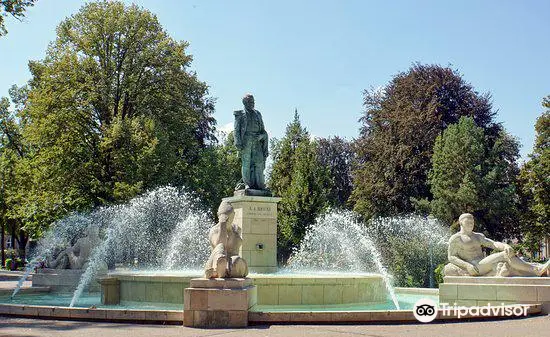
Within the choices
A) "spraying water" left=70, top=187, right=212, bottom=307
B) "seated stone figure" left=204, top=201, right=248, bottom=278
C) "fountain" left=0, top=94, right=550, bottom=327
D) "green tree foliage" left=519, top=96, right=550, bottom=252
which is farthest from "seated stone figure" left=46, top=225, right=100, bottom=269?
"green tree foliage" left=519, top=96, right=550, bottom=252

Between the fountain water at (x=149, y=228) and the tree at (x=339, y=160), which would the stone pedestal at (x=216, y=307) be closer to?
the fountain water at (x=149, y=228)

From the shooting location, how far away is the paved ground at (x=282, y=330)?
9578mm

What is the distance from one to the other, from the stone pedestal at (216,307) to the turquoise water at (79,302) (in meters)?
3.34

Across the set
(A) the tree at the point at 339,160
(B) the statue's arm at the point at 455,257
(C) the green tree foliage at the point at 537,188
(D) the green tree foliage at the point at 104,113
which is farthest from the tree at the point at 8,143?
(B) the statue's arm at the point at 455,257

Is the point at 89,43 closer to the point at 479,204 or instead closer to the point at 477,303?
the point at 479,204

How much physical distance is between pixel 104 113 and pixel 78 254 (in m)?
14.9

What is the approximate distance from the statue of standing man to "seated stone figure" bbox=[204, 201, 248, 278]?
250 inches

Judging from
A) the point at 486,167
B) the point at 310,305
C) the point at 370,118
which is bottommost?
the point at 310,305

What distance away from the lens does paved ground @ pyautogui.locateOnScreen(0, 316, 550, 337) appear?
958 cm

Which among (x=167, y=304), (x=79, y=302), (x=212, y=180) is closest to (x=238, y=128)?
(x=167, y=304)

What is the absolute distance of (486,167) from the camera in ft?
132

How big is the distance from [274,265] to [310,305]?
3981 millimetres

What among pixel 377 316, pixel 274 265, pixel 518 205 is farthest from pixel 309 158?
pixel 377 316

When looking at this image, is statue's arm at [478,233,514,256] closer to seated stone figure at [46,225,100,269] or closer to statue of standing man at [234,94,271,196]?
statue of standing man at [234,94,271,196]
